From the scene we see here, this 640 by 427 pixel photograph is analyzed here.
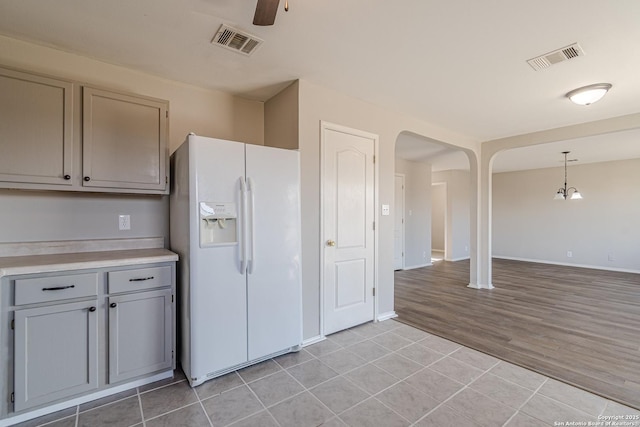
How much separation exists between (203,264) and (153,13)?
1685mm

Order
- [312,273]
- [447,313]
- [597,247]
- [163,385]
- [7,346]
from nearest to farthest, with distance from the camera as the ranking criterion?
[7,346] < [163,385] < [312,273] < [447,313] < [597,247]

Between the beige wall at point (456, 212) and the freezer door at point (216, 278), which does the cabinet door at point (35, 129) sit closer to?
the freezer door at point (216, 278)

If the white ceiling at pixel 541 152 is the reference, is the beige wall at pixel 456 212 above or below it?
below

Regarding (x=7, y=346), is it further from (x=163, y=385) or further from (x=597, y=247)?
(x=597, y=247)

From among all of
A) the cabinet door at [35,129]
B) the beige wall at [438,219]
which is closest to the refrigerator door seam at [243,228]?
the cabinet door at [35,129]

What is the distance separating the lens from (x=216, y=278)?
212cm

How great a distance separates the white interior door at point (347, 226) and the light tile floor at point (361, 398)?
1.95 feet

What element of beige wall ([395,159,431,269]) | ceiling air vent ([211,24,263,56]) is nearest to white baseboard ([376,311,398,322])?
ceiling air vent ([211,24,263,56])

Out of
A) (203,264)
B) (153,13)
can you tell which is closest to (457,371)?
(203,264)

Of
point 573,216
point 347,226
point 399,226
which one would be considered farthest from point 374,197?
point 573,216

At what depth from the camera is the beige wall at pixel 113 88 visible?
2.07m

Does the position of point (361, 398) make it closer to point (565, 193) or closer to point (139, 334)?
point (139, 334)

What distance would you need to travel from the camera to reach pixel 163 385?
2080mm

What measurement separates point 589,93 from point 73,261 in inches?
181
